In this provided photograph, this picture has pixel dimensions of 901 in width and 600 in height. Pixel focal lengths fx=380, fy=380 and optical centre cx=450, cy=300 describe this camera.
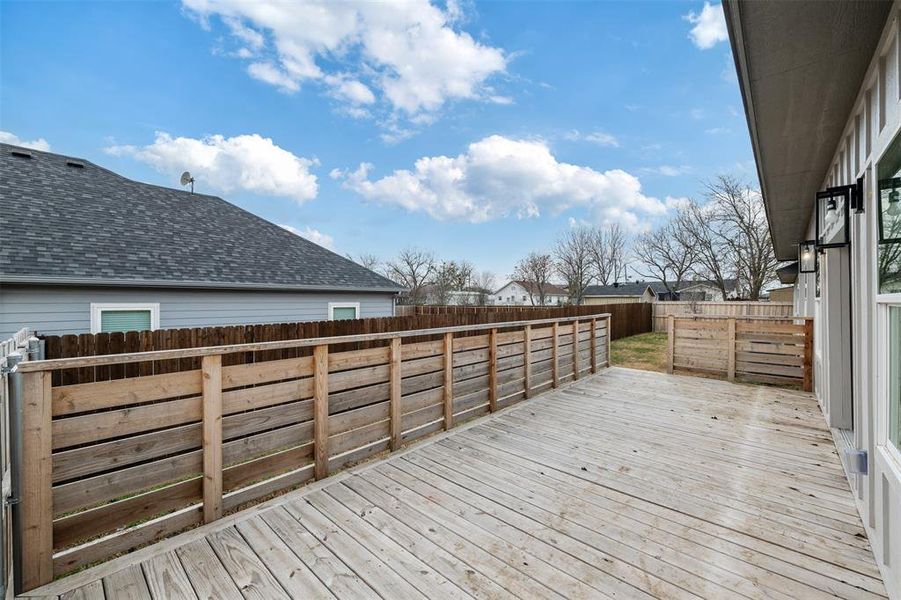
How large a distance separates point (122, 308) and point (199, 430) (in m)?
5.51

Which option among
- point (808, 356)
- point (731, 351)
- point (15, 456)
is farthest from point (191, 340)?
point (808, 356)

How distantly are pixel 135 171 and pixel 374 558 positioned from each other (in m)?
13.7

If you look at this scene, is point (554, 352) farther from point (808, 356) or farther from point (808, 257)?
point (808, 257)

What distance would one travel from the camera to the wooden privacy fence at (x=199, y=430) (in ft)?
6.20

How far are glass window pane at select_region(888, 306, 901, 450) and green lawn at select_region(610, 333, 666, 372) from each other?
244 inches

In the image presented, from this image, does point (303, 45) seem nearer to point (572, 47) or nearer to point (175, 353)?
point (572, 47)

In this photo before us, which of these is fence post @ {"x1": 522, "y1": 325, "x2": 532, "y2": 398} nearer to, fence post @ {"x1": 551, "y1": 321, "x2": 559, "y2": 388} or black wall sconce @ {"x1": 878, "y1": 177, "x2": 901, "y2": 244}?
fence post @ {"x1": 551, "y1": 321, "x2": 559, "y2": 388}

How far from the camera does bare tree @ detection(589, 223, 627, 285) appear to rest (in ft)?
97.9

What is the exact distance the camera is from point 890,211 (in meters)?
1.76

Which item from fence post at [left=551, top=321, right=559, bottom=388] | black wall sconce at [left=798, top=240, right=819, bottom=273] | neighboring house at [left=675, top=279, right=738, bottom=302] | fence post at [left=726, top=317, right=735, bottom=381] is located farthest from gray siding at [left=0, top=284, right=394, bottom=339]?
neighboring house at [left=675, top=279, right=738, bottom=302]

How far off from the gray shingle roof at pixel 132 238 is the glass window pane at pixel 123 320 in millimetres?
590

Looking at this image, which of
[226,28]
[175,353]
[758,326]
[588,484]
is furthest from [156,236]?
[758,326]

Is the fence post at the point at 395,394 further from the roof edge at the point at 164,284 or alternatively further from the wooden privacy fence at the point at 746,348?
the wooden privacy fence at the point at 746,348

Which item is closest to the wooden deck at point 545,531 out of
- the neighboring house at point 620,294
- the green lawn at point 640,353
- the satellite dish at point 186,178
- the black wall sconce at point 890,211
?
the black wall sconce at point 890,211
